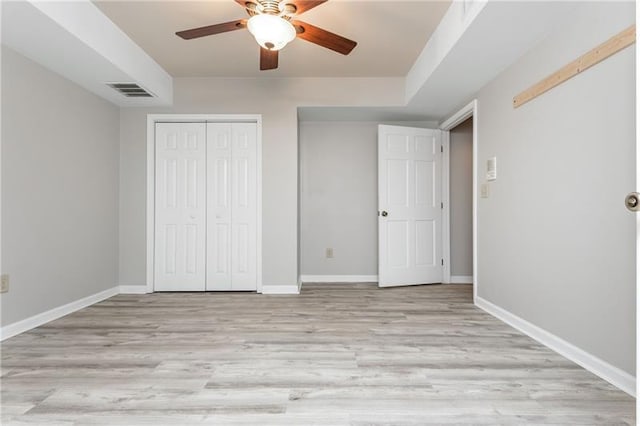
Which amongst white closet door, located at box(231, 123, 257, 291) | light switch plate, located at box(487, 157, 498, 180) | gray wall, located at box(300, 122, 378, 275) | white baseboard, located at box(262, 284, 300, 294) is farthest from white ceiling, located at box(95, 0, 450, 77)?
white baseboard, located at box(262, 284, 300, 294)

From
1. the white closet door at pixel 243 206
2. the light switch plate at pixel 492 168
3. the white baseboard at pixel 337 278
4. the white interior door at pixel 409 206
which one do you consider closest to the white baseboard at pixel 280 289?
the white closet door at pixel 243 206

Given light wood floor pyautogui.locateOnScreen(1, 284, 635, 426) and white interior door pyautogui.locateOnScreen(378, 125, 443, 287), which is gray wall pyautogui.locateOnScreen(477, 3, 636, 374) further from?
white interior door pyautogui.locateOnScreen(378, 125, 443, 287)

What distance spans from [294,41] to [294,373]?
2661 millimetres

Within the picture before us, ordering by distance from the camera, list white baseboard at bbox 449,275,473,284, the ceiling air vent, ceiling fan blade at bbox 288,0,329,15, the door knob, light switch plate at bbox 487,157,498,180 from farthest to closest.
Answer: white baseboard at bbox 449,275,473,284
the ceiling air vent
light switch plate at bbox 487,157,498,180
ceiling fan blade at bbox 288,0,329,15
the door knob

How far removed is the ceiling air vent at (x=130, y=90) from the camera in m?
3.35

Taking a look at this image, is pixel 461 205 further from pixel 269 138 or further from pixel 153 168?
pixel 153 168

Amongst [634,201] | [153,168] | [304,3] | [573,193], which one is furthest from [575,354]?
[153,168]

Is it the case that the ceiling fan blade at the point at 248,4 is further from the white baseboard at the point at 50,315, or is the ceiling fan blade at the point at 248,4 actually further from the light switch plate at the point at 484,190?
the white baseboard at the point at 50,315

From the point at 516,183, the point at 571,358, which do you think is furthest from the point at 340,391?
the point at 516,183

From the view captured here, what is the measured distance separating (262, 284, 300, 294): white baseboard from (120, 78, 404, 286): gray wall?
45mm

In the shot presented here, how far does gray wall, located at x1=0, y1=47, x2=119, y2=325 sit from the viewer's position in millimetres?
2598

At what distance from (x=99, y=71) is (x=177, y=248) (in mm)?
1976

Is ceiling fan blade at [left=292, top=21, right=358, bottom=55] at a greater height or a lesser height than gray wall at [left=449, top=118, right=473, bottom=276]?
greater

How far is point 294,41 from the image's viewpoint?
3.05 m
